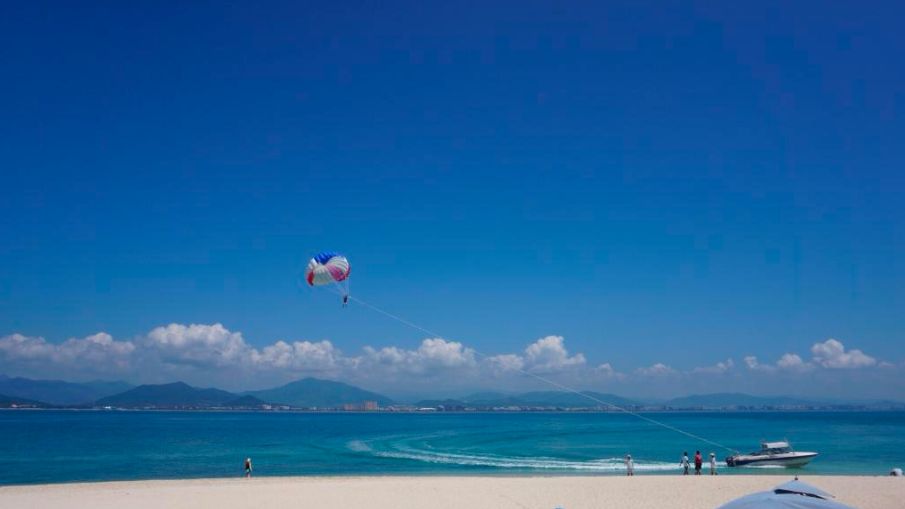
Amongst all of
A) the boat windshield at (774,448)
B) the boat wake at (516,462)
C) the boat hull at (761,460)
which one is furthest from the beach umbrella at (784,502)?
the boat windshield at (774,448)

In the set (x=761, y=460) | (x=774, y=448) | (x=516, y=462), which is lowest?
(x=516, y=462)

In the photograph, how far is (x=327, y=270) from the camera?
20234 millimetres

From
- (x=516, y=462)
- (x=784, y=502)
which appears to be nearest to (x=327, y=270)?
(x=784, y=502)

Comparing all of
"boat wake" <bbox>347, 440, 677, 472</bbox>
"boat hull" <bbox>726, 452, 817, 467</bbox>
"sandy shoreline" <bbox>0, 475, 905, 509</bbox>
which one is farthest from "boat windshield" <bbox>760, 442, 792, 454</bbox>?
"sandy shoreline" <bbox>0, 475, 905, 509</bbox>

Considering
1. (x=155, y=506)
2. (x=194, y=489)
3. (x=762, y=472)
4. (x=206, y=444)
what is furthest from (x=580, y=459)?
(x=206, y=444)

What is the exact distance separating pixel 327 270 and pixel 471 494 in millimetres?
8422

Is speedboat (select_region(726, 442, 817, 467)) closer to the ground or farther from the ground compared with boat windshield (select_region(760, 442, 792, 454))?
closer to the ground

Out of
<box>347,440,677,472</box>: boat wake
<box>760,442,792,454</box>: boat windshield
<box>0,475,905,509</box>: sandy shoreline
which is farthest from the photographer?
<box>347,440,677,472</box>: boat wake

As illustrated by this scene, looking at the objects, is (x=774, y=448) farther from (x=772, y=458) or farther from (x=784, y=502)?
(x=784, y=502)

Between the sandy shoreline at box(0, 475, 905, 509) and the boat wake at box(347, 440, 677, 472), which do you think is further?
the boat wake at box(347, 440, 677, 472)

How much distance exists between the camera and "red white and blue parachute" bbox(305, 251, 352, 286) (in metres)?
20.1

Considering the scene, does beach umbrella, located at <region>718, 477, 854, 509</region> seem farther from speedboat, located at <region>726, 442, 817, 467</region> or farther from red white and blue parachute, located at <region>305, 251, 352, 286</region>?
speedboat, located at <region>726, 442, 817, 467</region>

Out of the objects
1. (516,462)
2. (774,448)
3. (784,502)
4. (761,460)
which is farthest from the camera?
(516,462)

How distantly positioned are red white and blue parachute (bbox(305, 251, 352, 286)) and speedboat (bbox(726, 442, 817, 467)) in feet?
80.2
